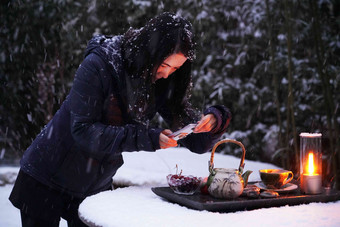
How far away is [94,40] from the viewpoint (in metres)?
1.44

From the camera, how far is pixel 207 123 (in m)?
1.48

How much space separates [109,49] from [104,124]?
249 mm

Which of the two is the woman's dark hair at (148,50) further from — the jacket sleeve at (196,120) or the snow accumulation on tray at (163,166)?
the snow accumulation on tray at (163,166)

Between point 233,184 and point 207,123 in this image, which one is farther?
point 207,123

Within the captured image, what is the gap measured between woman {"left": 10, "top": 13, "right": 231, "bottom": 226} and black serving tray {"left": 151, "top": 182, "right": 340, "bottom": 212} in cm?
18

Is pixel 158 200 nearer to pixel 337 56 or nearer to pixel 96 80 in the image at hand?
pixel 96 80

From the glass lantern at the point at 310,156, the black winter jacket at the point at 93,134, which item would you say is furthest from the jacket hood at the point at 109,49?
the glass lantern at the point at 310,156

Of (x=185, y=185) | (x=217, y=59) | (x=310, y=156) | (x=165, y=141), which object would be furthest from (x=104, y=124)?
(x=217, y=59)

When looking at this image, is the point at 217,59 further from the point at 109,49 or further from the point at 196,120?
the point at 109,49

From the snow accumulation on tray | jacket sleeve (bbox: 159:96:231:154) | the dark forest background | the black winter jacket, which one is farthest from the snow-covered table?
the dark forest background

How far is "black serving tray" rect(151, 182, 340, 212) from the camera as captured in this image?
127 cm

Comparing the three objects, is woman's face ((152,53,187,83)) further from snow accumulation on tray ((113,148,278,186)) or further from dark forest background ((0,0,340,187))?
dark forest background ((0,0,340,187))

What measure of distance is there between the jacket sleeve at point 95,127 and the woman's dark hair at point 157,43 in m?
0.12

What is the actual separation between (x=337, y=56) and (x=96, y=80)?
270 centimetres
